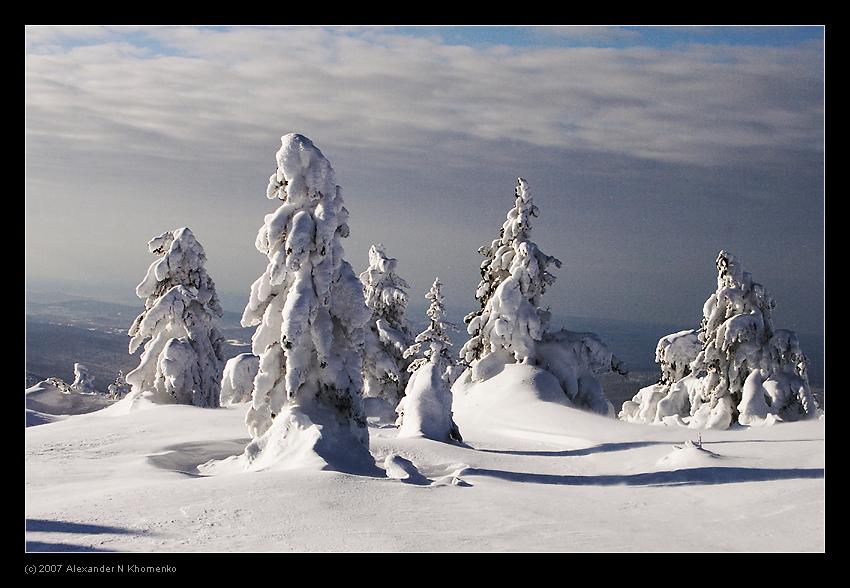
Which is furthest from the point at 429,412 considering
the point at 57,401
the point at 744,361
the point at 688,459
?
the point at 57,401

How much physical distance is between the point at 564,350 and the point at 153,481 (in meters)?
22.3

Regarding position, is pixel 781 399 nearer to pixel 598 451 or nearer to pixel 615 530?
pixel 598 451

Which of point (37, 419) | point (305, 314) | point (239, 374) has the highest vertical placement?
point (305, 314)

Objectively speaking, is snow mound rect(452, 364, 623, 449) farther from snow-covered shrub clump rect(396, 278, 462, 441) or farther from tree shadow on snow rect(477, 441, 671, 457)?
snow-covered shrub clump rect(396, 278, 462, 441)

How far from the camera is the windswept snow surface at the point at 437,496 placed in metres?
13.2

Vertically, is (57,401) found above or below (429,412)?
below

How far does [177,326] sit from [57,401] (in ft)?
30.8

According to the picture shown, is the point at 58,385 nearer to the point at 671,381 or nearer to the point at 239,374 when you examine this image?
the point at 239,374

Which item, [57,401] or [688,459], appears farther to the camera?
[57,401]

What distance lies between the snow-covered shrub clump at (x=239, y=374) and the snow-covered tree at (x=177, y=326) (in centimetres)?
91

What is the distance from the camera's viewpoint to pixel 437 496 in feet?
52.5

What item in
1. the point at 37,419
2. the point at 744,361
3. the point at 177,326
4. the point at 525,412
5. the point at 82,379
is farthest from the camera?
the point at 82,379

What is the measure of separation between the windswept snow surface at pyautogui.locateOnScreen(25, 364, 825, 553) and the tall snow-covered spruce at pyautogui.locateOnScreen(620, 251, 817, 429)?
5504 millimetres

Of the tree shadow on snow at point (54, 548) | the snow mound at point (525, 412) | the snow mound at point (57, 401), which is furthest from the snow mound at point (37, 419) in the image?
the tree shadow on snow at point (54, 548)
